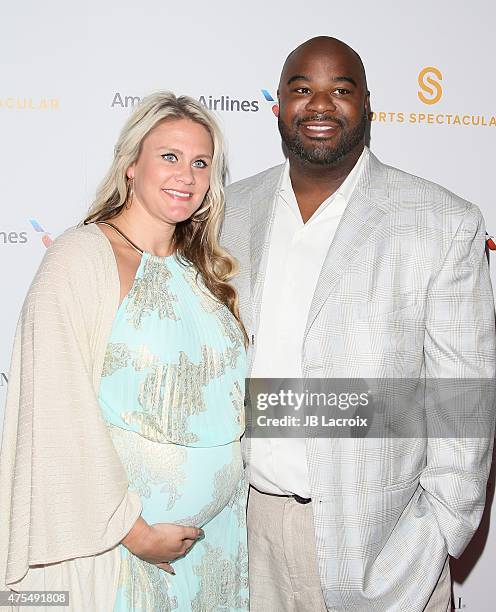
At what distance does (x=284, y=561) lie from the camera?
223cm

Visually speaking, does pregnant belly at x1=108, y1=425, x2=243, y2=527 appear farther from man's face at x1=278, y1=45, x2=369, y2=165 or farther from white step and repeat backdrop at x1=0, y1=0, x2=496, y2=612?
white step and repeat backdrop at x1=0, y1=0, x2=496, y2=612

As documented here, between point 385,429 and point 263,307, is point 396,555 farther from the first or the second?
point 263,307

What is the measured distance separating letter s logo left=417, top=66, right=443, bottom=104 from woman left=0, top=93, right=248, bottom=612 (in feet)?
3.00

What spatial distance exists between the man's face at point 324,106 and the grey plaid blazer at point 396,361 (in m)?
0.22

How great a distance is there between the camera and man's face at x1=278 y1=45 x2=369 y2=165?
2182 mm

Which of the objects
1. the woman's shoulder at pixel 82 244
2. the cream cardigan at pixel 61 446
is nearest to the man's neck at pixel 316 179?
A: the woman's shoulder at pixel 82 244

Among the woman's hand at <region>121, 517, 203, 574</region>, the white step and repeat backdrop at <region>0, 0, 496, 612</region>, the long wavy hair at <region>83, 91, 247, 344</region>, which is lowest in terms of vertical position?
the woman's hand at <region>121, 517, 203, 574</region>

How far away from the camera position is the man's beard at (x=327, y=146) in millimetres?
2182

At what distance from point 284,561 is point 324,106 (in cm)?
130

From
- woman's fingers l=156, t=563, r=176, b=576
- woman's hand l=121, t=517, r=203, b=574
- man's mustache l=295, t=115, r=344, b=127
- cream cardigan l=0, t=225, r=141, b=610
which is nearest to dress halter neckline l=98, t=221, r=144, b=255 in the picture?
cream cardigan l=0, t=225, r=141, b=610

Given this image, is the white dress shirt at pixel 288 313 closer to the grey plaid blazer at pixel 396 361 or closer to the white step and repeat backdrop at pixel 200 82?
the grey plaid blazer at pixel 396 361

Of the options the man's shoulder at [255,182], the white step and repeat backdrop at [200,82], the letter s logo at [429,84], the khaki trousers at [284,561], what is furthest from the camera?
the letter s logo at [429,84]

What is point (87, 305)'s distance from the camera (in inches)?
74.0


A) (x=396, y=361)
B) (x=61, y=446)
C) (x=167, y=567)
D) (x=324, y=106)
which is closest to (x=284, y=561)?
(x=167, y=567)
